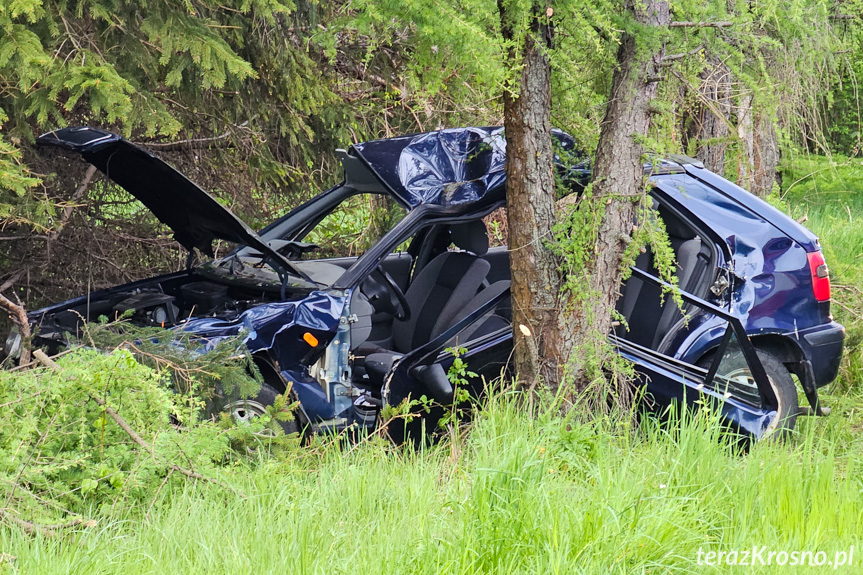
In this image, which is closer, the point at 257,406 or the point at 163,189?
the point at 257,406

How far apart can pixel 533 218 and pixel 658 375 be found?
43.0 inches

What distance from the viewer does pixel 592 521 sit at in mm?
3012

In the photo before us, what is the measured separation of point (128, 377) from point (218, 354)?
620 mm

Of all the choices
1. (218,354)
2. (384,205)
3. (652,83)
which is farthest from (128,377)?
(384,205)

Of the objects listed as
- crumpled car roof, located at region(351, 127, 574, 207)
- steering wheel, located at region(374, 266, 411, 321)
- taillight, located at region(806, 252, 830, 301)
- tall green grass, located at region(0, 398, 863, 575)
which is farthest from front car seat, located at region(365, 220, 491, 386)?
taillight, located at region(806, 252, 830, 301)

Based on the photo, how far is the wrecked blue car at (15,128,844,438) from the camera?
440 cm

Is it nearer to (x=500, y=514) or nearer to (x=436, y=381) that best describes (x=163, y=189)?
(x=436, y=381)

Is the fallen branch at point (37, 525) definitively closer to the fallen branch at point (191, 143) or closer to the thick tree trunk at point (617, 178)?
the thick tree trunk at point (617, 178)

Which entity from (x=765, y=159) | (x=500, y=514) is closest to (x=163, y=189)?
(x=500, y=514)

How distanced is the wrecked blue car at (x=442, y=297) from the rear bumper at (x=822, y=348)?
0.01m

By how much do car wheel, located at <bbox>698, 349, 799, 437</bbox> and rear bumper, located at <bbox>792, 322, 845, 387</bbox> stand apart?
0.53ft

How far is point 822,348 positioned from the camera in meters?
4.87

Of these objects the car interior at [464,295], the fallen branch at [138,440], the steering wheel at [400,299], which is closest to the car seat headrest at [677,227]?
the car interior at [464,295]

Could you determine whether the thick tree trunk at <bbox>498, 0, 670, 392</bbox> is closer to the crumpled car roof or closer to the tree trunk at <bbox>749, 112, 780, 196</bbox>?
the crumpled car roof
